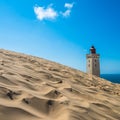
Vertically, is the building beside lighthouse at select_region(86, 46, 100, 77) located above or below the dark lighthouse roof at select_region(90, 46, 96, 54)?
below

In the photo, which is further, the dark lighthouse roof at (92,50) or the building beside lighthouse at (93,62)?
the dark lighthouse roof at (92,50)

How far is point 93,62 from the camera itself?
41.5m

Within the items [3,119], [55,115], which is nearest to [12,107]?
[3,119]

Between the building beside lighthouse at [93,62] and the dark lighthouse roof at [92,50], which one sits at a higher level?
the dark lighthouse roof at [92,50]

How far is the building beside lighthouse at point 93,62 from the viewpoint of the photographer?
41000 mm

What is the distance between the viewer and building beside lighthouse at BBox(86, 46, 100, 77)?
135 ft

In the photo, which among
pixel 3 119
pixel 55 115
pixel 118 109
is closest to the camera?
pixel 3 119

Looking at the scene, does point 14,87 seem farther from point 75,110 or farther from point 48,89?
point 75,110

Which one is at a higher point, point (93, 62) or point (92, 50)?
point (92, 50)

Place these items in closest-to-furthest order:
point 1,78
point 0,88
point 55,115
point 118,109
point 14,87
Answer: point 55,115
point 0,88
point 14,87
point 1,78
point 118,109

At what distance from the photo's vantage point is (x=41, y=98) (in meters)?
3.79

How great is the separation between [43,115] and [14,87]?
0.94 m

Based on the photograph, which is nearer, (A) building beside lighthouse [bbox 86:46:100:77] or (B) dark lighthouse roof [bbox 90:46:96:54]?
(A) building beside lighthouse [bbox 86:46:100:77]

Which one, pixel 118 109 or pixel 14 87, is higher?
pixel 14 87
